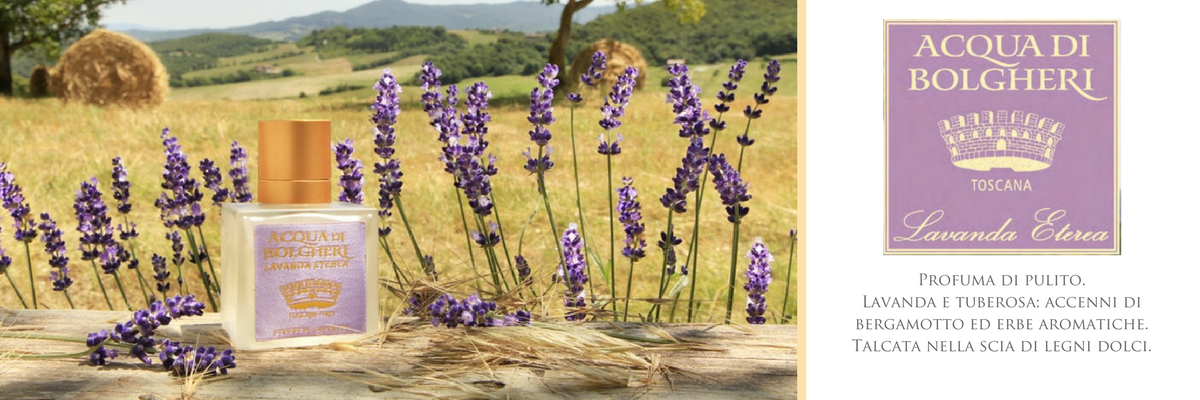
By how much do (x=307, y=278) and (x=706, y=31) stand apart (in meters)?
13.5

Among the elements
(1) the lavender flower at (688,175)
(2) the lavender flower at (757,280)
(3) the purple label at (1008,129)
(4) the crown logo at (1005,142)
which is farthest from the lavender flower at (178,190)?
(4) the crown logo at (1005,142)

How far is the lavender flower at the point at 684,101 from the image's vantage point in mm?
1806

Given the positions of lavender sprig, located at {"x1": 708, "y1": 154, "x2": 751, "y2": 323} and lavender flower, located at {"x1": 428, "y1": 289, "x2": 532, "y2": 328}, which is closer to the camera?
lavender flower, located at {"x1": 428, "y1": 289, "x2": 532, "y2": 328}

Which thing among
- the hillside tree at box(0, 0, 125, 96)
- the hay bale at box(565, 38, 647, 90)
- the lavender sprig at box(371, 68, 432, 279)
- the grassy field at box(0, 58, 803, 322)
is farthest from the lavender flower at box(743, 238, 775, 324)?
the hillside tree at box(0, 0, 125, 96)

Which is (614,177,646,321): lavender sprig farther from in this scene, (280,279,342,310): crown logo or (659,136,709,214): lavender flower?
(280,279,342,310): crown logo

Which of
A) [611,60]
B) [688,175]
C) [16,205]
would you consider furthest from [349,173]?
[611,60]

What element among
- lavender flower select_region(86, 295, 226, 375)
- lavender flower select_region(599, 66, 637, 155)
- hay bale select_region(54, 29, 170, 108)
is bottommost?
lavender flower select_region(86, 295, 226, 375)

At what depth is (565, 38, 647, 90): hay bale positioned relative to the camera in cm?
1160

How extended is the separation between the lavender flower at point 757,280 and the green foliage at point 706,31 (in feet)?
31.9

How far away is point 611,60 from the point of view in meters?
12.0

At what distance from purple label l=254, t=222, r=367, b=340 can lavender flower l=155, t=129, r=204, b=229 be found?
0.58 metres

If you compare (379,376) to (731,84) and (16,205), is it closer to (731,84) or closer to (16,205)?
(731,84)

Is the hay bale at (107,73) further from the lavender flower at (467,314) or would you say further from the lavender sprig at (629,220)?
the lavender flower at (467,314)

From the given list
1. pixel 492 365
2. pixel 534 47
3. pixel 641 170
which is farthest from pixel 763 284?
pixel 534 47
